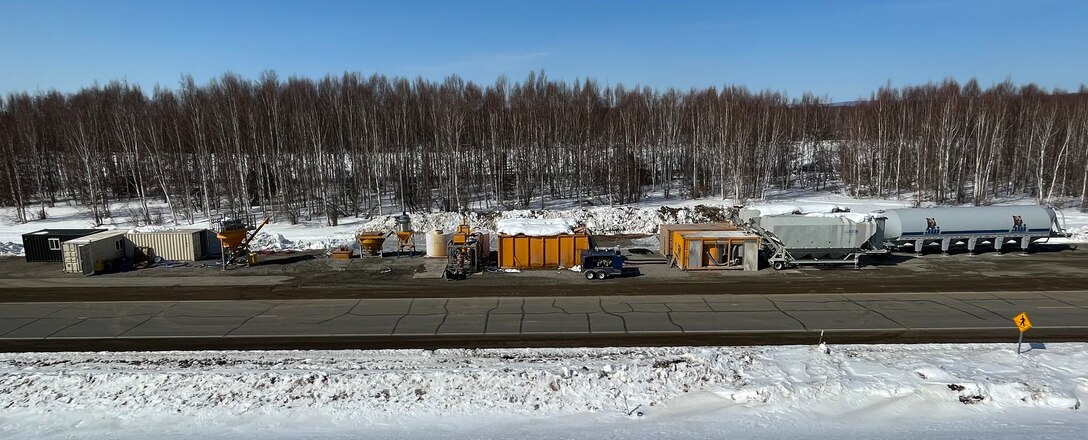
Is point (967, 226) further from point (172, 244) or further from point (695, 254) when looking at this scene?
point (172, 244)

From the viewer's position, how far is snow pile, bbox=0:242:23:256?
3188 cm

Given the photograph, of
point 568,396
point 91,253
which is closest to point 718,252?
point 568,396

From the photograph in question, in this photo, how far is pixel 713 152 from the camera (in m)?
53.0

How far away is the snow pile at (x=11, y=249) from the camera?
105 feet

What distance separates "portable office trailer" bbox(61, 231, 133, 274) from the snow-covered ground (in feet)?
45.4

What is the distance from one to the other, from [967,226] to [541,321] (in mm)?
24564

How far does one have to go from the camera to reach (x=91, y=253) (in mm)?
26109

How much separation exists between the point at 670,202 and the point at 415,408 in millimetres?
41686

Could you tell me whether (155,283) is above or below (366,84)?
below

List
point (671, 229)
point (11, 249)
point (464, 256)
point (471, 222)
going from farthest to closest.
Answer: point (471, 222)
point (11, 249)
point (671, 229)
point (464, 256)

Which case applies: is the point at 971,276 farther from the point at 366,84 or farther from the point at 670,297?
the point at 366,84

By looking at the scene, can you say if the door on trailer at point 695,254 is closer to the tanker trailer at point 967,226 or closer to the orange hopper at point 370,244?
the tanker trailer at point 967,226

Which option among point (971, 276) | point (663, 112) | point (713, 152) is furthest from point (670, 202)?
point (971, 276)

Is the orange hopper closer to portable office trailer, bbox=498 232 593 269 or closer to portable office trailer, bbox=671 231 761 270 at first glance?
Answer: portable office trailer, bbox=498 232 593 269
